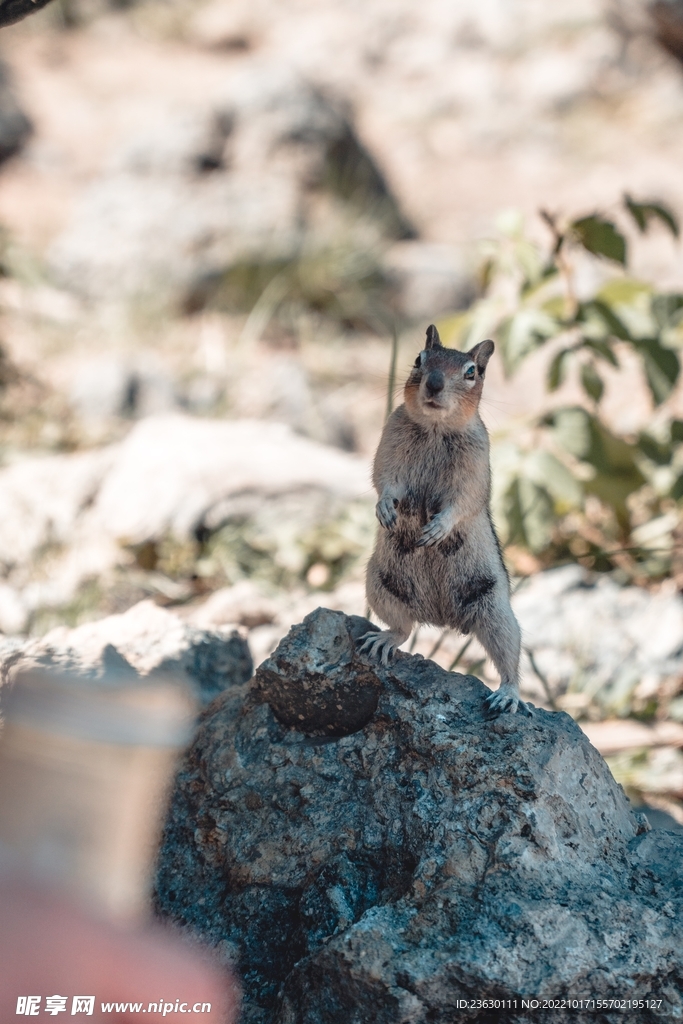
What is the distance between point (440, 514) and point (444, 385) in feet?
1.34

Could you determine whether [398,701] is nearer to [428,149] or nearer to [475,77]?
[428,149]

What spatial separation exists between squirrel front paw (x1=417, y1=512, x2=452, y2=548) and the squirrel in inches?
0.8

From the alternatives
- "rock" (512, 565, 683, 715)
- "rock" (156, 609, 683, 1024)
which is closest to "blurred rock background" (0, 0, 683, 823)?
"rock" (512, 565, 683, 715)

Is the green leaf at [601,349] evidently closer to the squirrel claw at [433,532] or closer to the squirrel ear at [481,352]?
the squirrel ear at [481,352]

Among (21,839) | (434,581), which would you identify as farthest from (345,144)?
(21,839)

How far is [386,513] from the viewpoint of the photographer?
9.62ft

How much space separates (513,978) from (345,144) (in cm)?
1122

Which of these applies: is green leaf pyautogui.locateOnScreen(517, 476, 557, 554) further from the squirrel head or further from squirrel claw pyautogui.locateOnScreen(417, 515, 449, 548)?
squirrel claw pyautogui.locateOnScreen(417, 515, 449, 548)

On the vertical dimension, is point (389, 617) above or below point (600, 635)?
above

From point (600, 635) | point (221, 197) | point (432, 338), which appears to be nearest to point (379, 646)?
point (432, 338)

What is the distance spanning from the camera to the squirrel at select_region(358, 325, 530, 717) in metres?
2.96

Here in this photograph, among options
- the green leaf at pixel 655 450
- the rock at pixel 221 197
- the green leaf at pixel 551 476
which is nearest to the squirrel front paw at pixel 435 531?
the green leaf at pixel 551 476

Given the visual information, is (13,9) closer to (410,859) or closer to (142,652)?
(142,652)

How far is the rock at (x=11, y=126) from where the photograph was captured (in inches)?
480
